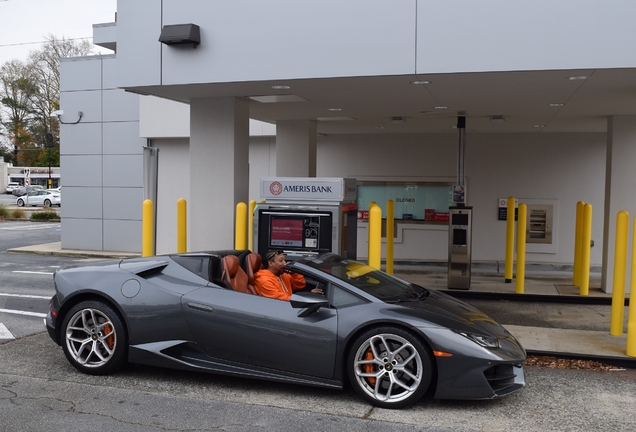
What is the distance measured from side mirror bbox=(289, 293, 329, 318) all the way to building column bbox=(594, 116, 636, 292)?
7788mm

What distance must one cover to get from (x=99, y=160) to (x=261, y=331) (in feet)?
47.1

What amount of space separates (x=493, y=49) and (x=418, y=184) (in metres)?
8.49

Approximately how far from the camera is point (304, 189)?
8.84 metres

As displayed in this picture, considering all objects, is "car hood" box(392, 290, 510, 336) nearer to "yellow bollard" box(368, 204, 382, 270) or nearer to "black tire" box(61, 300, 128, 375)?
"yellow bollard" box(368, 204, 382, 270)

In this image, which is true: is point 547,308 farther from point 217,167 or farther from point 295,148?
point 295,148

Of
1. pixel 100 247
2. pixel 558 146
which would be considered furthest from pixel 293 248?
pixel 100 247

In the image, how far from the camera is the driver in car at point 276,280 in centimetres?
638

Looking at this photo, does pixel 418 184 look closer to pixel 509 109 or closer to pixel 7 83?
pixel 509 109

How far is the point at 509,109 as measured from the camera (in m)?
11.0

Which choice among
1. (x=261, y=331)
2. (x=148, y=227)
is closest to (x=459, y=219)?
(x=148, y=227)

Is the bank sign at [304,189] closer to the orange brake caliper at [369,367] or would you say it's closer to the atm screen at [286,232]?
the atm screen at [286,232]

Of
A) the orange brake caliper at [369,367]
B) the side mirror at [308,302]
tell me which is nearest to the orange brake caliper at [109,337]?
the side mirror at [308,302]

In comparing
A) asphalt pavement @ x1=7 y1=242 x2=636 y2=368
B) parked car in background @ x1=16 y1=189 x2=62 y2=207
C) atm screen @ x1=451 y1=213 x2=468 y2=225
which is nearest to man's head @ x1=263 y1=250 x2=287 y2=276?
asphalt pavement @ x1=7 y1=242 x2=636 y2=368

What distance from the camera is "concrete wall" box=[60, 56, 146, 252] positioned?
18.2m
